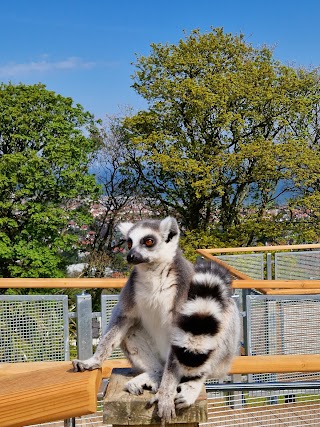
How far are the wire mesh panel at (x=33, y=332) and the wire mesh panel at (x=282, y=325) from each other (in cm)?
140

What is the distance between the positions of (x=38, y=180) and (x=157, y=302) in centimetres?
1738

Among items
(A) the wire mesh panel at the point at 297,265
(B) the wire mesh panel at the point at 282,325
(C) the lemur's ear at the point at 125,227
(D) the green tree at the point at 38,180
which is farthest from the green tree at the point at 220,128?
(C) the lemur's ear at the point at 125,227

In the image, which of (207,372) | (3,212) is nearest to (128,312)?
(207,372)

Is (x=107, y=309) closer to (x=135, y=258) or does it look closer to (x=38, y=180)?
(x=135, y=258)

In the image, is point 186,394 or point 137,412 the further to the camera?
point 186,394

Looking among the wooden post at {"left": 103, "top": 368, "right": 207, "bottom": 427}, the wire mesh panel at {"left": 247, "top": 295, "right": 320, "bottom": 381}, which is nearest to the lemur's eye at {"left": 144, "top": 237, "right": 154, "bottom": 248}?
the wooden post at {"left": 103, "top": 368, "right": 207, "bottom": 427}

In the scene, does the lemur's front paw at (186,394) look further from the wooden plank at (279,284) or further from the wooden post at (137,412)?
the wooden plank at (279,284)

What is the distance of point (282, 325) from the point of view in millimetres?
4051

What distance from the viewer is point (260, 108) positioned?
773 inches

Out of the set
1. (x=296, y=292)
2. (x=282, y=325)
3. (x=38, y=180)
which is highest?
(x=38, y=180)

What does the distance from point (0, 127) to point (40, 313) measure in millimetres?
16131

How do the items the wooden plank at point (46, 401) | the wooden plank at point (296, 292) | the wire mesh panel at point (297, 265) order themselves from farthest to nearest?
the wire mesh panel at point (297, 265) < the wooden plank at point (296, 292) < the wooden plank at point (46, 401)

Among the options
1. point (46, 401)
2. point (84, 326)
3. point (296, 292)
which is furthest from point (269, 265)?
point (46, 401)

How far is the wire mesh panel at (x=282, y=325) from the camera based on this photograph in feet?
13.1
